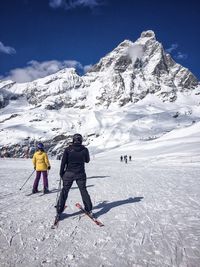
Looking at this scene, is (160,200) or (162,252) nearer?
(162,252)

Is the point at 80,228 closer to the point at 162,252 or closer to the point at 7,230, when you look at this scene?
the point at 7,230

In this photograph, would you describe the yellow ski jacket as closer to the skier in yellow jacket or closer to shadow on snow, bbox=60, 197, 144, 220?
the skier in yellow jacket

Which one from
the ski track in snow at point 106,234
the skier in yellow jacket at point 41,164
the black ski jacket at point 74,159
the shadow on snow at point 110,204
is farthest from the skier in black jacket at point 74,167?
the skier in yellow jacket at point 41,164

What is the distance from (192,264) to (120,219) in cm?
315

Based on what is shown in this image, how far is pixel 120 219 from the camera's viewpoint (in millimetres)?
8562

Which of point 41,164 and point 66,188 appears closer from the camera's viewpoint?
point 66,188

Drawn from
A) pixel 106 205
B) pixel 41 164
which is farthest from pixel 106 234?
pixel 41 164

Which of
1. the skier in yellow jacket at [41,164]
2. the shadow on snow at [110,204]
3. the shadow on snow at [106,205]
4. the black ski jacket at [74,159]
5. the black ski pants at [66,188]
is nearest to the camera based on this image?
the black ski pants at [66,188]

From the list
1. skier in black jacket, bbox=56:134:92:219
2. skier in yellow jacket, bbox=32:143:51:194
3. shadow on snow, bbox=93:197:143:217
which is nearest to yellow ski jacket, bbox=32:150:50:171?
skier in yellow jacket, bbox=32:143:51:194

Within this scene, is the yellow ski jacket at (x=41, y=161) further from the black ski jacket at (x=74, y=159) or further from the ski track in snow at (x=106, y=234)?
the black ski jacket at (x=74, y=159)

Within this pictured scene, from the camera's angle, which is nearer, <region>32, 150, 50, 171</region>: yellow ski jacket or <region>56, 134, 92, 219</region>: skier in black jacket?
<region>56, 134, 92, 219</region>: skier in black jacket

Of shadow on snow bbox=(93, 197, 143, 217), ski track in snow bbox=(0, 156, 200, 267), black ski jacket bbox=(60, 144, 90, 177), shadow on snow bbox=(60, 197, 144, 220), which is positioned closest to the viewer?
ski track in snow bbox=(0, 156, 200, 267)

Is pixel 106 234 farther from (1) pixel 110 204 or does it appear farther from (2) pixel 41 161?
(2) pixel 41 161

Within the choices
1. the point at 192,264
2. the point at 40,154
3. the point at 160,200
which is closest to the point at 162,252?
the point at 192,264
